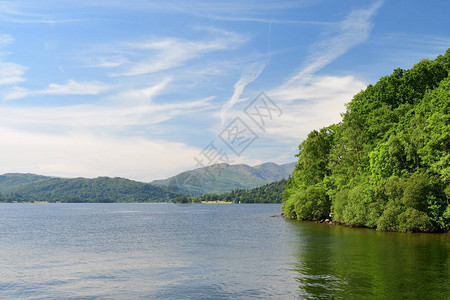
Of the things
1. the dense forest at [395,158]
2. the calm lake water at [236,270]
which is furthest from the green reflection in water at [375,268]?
the dense forest at [395,158]

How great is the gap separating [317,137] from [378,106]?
74.1ft

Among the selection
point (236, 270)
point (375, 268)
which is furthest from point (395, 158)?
point (236, 270)

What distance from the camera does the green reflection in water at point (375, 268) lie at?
2242cm

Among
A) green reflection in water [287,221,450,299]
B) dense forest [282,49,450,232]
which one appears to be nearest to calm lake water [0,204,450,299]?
green reflection in water [287,221,450,299]

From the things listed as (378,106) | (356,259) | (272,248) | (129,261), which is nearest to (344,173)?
(378,106)

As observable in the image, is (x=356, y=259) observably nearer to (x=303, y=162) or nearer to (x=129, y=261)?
(x=129, y=261)

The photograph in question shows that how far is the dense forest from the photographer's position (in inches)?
2018

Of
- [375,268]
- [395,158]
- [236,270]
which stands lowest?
[236,270]

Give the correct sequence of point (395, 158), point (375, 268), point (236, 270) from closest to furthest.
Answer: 1. point (375, 268)
2. point (236, 270)
3. point (395, 158)

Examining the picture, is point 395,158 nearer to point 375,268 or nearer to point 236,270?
point 375,268

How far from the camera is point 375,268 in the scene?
2925 centimetres

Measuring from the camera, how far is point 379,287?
76.7 feet

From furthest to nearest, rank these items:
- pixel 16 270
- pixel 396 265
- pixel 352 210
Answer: pixel 352 210, pixel 16 270, pixel 396 265

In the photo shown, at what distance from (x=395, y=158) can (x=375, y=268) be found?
30221 mm
